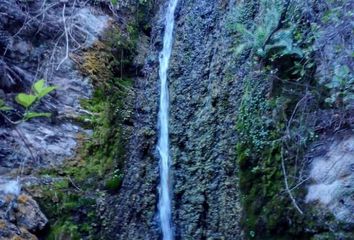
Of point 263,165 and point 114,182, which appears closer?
point 263,165

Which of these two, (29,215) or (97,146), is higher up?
(97,146)

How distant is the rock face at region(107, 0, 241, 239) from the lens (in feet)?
13.4

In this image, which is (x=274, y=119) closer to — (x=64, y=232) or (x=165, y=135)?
(x=165, y=135)

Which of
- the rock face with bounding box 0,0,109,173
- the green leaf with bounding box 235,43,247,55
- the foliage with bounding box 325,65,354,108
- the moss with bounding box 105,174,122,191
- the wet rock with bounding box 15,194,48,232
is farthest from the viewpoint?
the moss with bounding box 105,174,122,191

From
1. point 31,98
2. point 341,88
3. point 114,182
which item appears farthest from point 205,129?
point 31,98

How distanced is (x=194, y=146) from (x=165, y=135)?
572 millimetres

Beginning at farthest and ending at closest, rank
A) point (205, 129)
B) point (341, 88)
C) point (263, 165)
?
1. point (205, 129)
2. point (263, 165)
3. point (341, 88)

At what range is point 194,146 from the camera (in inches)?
180

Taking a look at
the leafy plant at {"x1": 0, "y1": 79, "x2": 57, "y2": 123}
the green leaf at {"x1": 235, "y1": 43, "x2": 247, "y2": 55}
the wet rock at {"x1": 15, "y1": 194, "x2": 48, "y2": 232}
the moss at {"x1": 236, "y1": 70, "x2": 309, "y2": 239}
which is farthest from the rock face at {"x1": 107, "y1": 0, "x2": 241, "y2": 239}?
the leafy plant at {"x1": 0, "y1": 79, "x2": 57, "y2": 123}

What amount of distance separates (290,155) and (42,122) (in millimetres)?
2918

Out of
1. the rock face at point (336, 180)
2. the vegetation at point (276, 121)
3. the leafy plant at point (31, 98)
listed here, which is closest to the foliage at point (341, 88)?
the vegetation at point (276, 121)

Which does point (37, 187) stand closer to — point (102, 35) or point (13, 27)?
point (13, 27)

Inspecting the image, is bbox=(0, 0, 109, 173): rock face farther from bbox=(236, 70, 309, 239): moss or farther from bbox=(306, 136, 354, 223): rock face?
bbox=(306, 136, 354, 223): rock face

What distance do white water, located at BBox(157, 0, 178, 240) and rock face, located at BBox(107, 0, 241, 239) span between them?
79 millimetres
